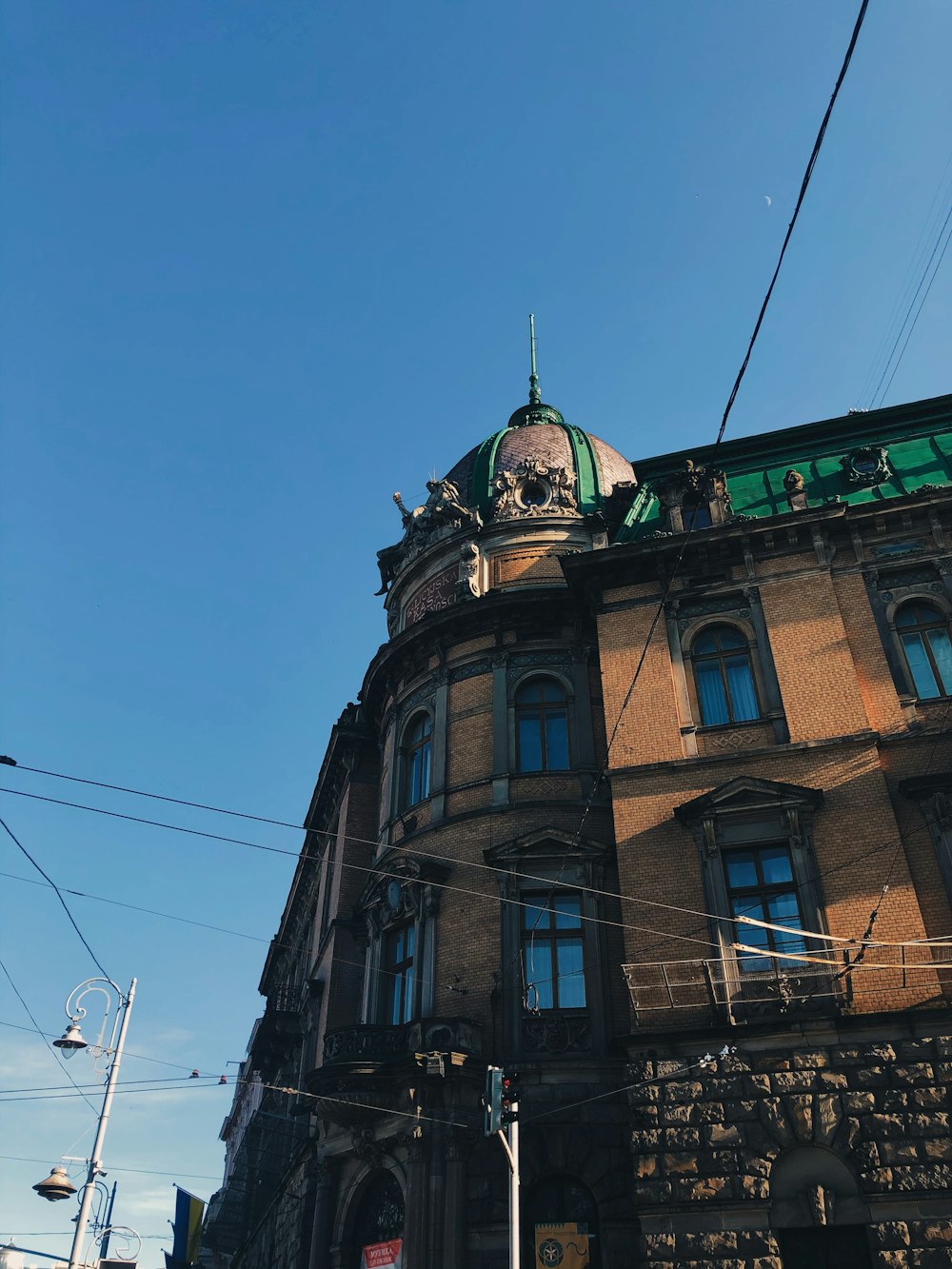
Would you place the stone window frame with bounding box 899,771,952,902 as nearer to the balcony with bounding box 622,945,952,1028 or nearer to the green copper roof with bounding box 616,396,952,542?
the balcony with bounding box 622,945,952,1028

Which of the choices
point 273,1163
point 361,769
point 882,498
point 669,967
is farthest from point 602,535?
point 273,1163

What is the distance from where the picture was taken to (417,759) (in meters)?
25.3

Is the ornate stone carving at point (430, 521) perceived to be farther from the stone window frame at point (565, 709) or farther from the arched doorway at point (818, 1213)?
the arched doorway at point (818, 1213)

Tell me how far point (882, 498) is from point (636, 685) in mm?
6687

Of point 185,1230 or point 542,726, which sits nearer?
point 542,726

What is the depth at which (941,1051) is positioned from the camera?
609 inches

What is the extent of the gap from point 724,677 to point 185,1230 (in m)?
32.6

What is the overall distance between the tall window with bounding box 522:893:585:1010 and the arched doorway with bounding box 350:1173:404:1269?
4.55 metres

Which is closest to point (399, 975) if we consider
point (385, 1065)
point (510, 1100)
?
point (385, 1065)

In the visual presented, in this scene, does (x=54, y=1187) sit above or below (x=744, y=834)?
below

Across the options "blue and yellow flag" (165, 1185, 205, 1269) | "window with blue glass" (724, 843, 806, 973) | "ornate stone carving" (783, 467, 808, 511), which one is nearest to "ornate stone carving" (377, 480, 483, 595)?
"ornate stone carving" (783, 467, 808, 511)

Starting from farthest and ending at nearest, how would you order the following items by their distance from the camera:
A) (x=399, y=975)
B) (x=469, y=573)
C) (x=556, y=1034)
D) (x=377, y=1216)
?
1. (x=469, y=573)
2. (x=399, y=975)
3. (x=377, y=1216)
4. (x=556, y=1034)

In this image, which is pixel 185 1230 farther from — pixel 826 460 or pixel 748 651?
pixel 826 460

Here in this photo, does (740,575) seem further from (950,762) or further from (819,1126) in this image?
(819,1126)
